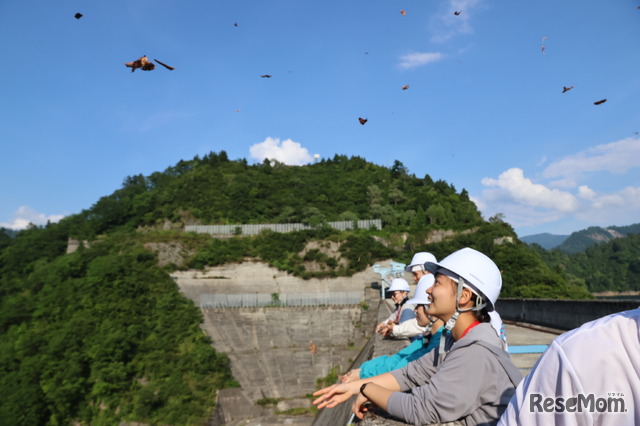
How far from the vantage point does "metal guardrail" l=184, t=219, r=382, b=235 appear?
102 feet

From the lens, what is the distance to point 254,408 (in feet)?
58.2

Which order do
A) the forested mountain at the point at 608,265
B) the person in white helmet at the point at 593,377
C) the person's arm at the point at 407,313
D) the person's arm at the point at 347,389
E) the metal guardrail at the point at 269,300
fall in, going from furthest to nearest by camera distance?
1. the forested mountain at the point at 608,265
2. the metal guardrail at the point at 269,300
3. the person's arm at the point at 407,313
4. the person's arm at the point at 347,389
5. the person in white helmet at the point at 593,377

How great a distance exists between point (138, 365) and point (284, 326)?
8043 mm

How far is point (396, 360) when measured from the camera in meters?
2.80

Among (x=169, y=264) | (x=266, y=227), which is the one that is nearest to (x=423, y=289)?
(x=169, y=264)

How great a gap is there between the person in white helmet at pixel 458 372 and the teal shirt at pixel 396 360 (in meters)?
0.59

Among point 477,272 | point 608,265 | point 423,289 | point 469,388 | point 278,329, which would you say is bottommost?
point 278,329

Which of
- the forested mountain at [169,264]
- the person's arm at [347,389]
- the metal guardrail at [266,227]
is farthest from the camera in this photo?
the metal guardrail at [266,227]

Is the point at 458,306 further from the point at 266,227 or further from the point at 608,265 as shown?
the point at 608,265

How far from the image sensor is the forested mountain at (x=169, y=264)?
57.0 ft

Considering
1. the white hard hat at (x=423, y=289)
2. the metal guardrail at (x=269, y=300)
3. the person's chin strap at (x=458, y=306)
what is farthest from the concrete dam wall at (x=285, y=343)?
the person's chin strap at (x=458, y=306)

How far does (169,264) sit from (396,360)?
25.9 m

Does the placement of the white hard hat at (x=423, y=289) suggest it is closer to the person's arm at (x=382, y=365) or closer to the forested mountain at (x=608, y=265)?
the person's arm at (x=382, y=365)

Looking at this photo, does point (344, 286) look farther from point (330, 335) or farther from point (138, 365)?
point (138, 365)
